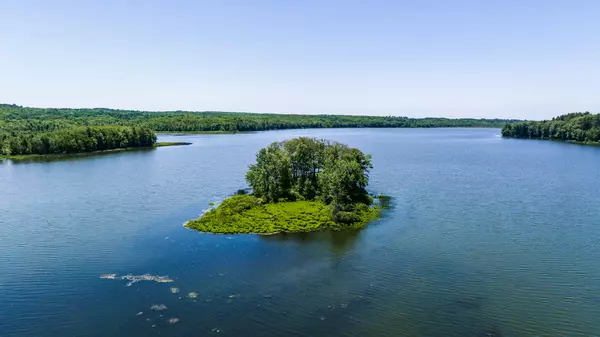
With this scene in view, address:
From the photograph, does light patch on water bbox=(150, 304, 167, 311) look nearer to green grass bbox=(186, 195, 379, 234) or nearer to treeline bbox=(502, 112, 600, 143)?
green grass bbox=(186, 195, 379, 234)

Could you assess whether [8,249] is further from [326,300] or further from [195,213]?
[326,300]

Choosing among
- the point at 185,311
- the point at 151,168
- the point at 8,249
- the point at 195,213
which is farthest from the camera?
the point at 151,168

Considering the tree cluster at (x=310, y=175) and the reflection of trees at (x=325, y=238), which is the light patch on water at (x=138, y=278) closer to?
the reflection of trees at (x=325, y=238)

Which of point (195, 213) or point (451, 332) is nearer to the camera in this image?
point (451, 332)

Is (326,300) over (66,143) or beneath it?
beneath

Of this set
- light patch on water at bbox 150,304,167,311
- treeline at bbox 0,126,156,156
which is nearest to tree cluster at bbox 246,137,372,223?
light patch on water at bbox 150,304,167,311

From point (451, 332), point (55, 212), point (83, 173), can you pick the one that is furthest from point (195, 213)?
point (83, 173)

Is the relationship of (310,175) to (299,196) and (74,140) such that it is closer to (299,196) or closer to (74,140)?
(299,196)
